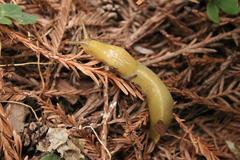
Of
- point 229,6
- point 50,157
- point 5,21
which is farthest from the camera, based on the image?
point 229,6

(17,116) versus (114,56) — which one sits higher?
(114,56)

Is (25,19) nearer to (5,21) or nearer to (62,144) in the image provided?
(5,21)

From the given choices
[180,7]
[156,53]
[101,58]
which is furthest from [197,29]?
[101,58]

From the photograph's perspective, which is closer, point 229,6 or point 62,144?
point 62,144

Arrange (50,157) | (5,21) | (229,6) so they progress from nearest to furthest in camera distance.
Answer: (50,157), (5,21), (229,6)

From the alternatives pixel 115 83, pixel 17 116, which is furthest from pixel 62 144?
pixel 115 83

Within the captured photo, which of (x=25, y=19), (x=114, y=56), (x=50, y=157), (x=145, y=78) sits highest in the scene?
(x=25, y=19)

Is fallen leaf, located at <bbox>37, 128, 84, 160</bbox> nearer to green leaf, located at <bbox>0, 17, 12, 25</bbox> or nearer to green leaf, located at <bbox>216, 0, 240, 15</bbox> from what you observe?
green leaf, located at <bbox>0, 17, 12, 25</bbox>

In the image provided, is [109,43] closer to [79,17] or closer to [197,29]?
[79,17]
